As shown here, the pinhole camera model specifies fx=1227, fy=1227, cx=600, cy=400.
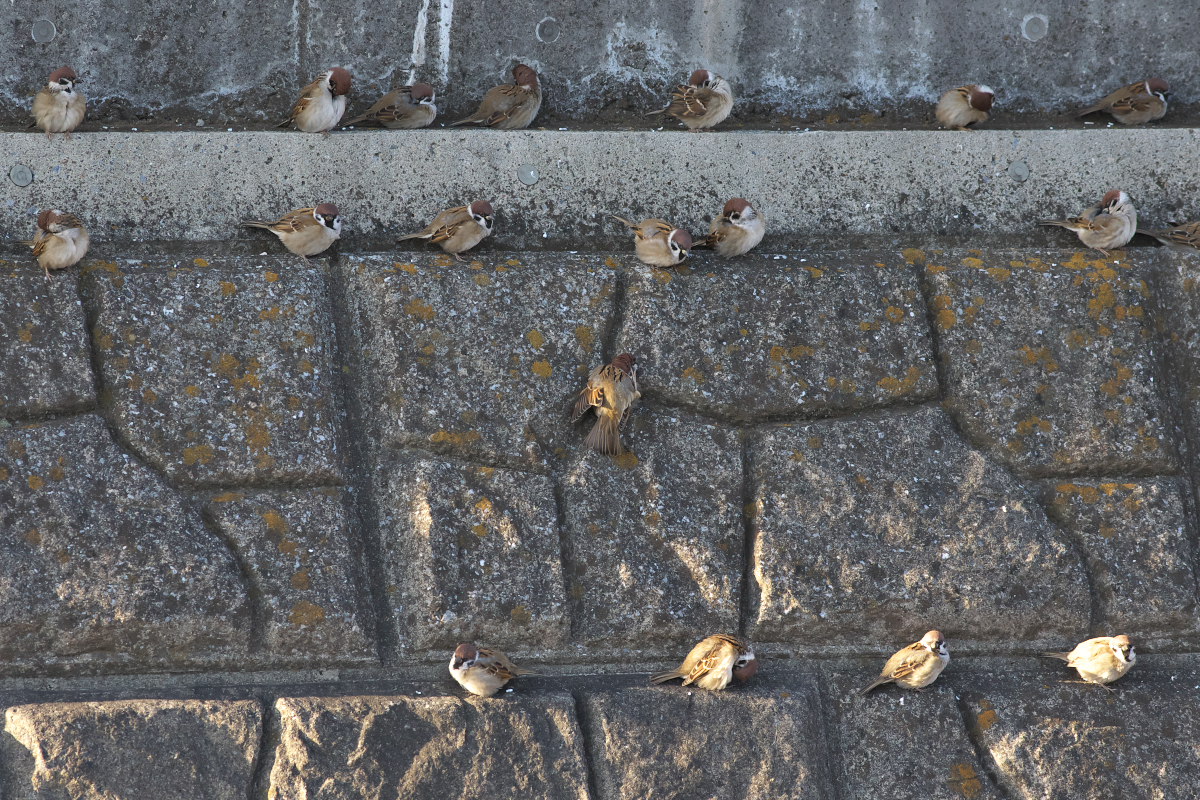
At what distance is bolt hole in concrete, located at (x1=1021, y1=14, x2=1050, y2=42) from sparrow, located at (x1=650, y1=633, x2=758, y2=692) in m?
2.95

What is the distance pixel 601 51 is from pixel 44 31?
6.92ft

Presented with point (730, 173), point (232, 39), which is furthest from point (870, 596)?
point (232, 39)

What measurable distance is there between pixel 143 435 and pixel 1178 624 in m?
3.38

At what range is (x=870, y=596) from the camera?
3.91m

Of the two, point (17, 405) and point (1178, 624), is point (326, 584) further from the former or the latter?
point (1178, 624)

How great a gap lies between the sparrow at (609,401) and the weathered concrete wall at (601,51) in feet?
4.89

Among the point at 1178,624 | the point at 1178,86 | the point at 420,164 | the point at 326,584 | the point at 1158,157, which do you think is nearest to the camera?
the point at 326,584

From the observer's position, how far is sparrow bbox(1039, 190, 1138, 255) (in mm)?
4520

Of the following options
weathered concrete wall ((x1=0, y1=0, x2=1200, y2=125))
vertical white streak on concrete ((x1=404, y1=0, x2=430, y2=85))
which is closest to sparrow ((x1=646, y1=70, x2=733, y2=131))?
weathered concrete wall ((x1=0, y1=0, x2=1200, y2=125))

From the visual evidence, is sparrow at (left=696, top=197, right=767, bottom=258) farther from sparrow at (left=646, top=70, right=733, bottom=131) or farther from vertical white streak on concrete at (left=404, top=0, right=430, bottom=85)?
vertical white streak on concrete at (left=404, top=0, right=430, bottom=85)

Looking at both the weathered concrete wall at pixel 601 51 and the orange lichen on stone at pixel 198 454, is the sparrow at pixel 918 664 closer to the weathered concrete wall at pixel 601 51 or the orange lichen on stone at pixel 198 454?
the orange lichen on stone at pixel 198 454

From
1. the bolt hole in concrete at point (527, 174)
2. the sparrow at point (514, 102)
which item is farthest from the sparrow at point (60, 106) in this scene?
the bolt hole in concrete at point (527, 174)

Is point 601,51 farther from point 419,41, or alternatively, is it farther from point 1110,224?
point 1110,224

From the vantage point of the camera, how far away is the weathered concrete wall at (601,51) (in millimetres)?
4645
